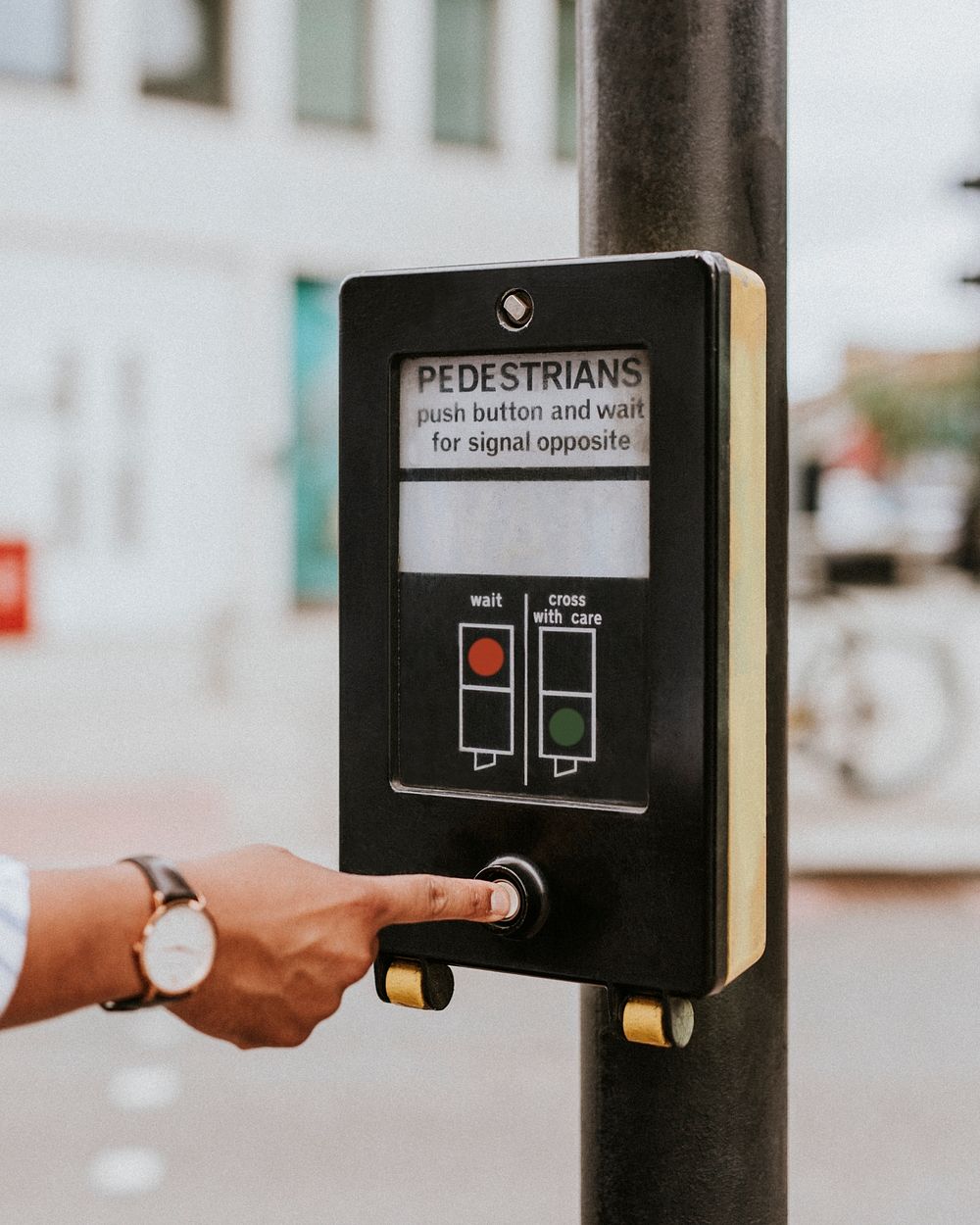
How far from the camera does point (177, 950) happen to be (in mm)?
1406

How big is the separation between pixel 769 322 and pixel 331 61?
1340cm

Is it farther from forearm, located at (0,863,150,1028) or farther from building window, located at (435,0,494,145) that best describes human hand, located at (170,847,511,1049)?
building window, located at (435,0,494,145)

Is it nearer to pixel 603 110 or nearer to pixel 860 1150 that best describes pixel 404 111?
pixel 860 1150

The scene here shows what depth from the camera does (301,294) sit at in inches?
558

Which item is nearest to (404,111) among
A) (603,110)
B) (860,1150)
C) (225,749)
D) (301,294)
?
(301,294)

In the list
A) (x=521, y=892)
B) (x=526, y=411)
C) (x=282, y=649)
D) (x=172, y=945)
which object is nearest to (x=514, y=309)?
(x=526, y=411)

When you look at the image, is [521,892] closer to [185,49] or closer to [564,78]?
[185,49]

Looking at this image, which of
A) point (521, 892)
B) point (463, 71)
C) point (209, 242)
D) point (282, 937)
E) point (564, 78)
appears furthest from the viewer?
Result: point (564, 78)

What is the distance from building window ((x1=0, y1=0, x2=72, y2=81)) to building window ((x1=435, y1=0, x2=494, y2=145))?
3.21 metres

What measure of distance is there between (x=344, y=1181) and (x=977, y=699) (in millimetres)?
11177

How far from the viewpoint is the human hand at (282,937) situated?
4.75 feet

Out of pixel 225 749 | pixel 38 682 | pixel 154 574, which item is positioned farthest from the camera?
pixel 154 574

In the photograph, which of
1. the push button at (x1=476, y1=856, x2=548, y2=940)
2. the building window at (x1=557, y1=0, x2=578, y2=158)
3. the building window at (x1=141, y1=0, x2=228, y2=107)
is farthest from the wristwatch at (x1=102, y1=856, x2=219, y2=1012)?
the building window at (x1=557, y1=0, x2=578, y2=158)

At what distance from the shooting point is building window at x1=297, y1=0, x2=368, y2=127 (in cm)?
1412
